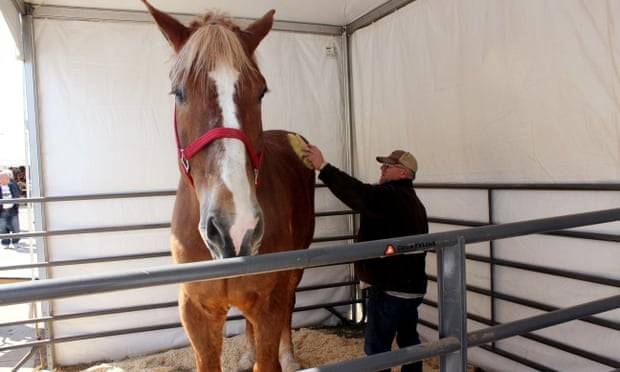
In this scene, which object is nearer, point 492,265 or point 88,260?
point 492,265

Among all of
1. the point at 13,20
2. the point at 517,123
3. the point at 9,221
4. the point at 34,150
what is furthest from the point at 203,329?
the point at 9,221

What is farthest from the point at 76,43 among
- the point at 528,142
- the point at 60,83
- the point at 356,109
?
the point at 528,142

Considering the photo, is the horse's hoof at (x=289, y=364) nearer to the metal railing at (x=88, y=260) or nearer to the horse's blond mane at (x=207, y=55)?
the metal railing at (x=88, y=260)

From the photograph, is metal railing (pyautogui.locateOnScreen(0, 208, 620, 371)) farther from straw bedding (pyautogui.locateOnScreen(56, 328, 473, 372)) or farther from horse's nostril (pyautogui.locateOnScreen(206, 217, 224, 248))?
straw bedding (pyautogui.locateOnScreen(56, 328, 473, 372))

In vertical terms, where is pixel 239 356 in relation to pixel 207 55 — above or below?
below

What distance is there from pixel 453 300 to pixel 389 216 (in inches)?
37.0

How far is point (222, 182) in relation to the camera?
1.27 m

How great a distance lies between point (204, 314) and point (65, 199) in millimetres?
1893

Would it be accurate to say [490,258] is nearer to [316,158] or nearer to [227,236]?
[316,158]

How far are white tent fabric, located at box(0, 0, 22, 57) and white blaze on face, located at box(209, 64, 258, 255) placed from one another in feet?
7.18

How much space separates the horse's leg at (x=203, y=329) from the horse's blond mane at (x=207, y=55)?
94cm

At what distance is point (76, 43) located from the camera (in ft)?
10.9

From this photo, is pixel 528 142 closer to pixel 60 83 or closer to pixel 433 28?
pixel 433 28

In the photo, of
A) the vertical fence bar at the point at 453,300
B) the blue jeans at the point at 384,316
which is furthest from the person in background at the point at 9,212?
the vertical fence bar at the point at 453,300
